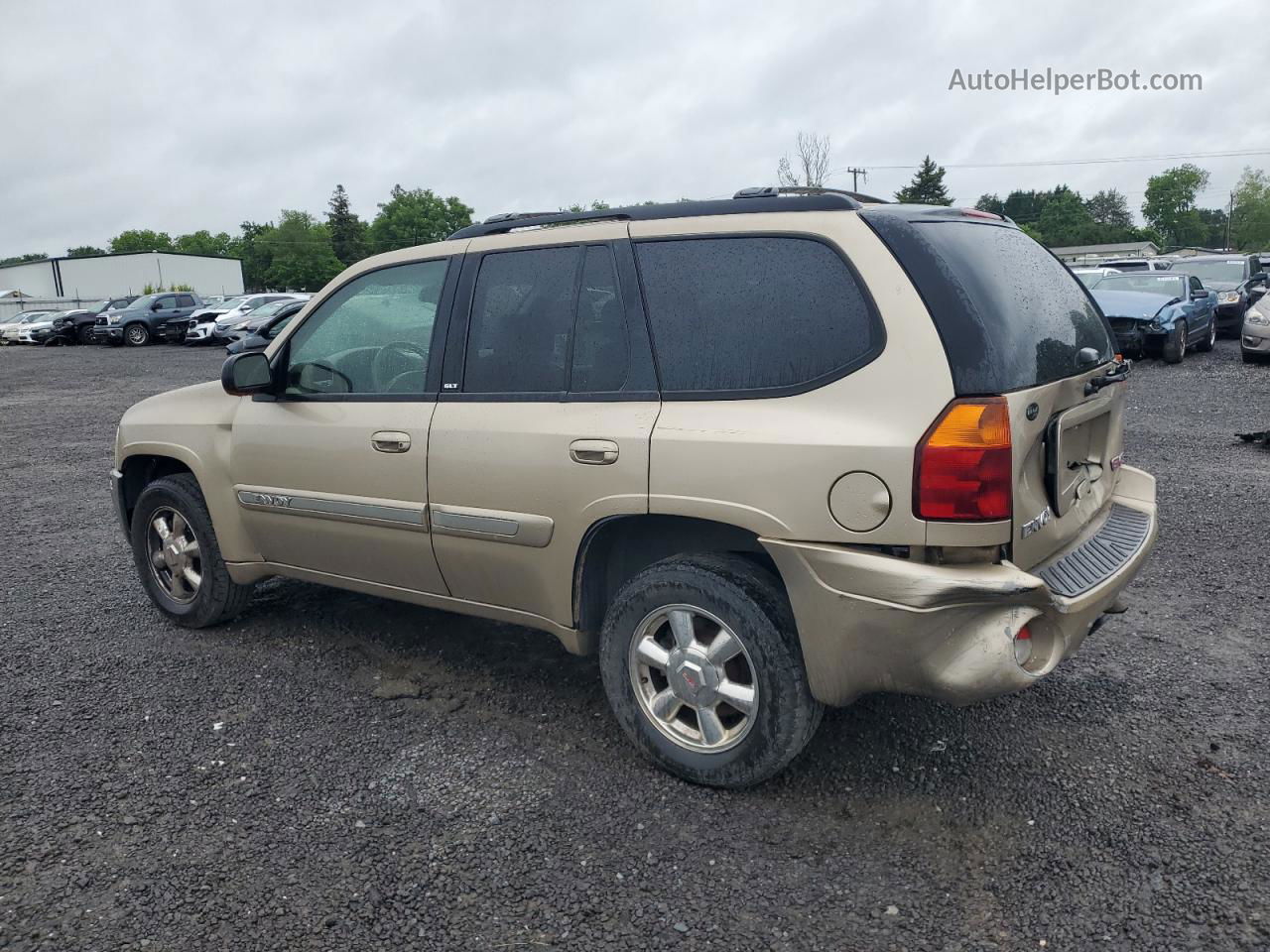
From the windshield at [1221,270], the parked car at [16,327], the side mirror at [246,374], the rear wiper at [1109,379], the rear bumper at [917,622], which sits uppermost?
the parked car at [16,327]

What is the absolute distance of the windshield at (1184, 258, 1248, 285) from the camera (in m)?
20.7

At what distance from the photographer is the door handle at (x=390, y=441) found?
387 cm

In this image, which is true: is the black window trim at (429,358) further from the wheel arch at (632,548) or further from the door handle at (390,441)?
the wheel arch at (632,548)

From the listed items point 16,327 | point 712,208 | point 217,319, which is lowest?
point 712,208

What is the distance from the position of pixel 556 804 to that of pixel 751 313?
1.70m

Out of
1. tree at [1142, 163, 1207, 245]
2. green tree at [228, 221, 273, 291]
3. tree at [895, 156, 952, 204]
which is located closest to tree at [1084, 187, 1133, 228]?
tree at [1142, 163, 1207, 245]

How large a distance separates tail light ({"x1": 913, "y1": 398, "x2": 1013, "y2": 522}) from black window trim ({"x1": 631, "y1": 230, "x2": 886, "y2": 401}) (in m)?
0.30

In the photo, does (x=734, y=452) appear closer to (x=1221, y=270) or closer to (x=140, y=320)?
(x=1221, y=270)

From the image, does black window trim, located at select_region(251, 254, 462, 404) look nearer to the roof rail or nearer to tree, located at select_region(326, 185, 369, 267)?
the roof rail

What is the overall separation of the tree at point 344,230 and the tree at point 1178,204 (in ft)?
342

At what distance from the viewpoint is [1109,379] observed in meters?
3.45

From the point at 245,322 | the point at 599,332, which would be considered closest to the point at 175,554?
the point at 599,332

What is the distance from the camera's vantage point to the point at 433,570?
155 inches

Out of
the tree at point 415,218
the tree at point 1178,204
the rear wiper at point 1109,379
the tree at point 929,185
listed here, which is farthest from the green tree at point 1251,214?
the rear wiper at point 1109,379
